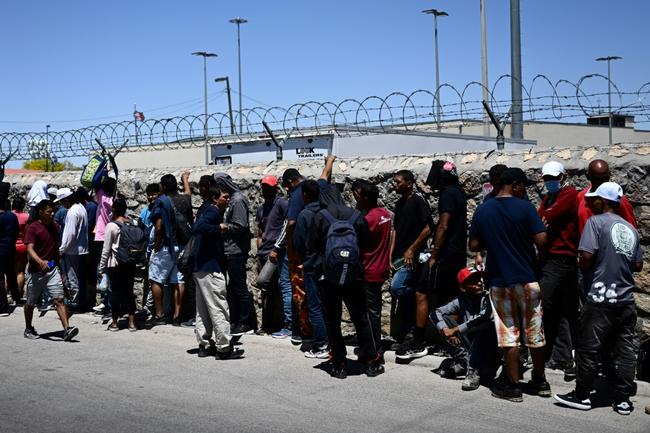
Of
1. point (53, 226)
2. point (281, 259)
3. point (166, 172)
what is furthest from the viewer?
point (166, 172)

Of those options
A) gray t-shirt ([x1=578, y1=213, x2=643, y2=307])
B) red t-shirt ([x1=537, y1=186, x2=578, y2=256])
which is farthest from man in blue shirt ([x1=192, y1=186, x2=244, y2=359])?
gray t-shirt ([x1=578, y1=213, x2=643, y2=307])

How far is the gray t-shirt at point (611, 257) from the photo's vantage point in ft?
22.4

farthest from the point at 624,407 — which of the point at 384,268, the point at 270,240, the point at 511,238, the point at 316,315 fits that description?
the point at 270,240

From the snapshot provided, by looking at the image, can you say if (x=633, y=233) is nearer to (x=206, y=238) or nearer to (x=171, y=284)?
(x=206, y=238)

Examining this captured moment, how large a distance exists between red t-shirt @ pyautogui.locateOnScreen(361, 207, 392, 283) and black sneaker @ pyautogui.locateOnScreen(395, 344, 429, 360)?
2.30 feet

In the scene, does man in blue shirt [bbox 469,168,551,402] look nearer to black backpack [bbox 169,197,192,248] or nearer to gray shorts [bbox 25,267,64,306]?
black backpack [bbox 169,197,192,248]

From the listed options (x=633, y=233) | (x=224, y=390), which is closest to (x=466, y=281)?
(x=633, y=233)

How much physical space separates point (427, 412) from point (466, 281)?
1.32 m

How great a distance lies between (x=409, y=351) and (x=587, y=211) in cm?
231

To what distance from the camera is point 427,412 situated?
7.04 meters

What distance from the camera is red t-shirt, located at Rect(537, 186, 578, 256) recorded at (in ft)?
25.0

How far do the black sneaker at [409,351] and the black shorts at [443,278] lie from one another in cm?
54

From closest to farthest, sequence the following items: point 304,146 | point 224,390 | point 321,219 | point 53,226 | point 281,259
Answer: point 224,390, point 321,219, point 281,259, point 53,226, point 304,146

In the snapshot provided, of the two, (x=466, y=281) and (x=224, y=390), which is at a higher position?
(x=466, y=281)
